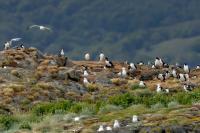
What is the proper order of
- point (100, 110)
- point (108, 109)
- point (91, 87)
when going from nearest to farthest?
point (100, 110), point (108, 109), point (91, 87)

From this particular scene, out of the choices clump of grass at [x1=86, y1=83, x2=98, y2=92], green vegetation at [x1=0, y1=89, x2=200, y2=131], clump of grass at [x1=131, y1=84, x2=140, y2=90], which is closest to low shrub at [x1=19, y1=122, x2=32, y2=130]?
green vegetation at [x1=0, y1=89, x2=200, y2=131]

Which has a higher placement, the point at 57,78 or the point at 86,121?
the point at 57,78

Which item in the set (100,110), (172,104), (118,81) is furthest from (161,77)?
(172,104)

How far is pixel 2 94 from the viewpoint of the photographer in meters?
58.8

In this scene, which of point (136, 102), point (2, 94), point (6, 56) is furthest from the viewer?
point (6, 56)

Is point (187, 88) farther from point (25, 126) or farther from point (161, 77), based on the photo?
point (25, 126)

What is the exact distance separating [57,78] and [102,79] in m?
7.80

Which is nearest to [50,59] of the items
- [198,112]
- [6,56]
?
[6,56]

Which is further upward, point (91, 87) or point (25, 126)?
point (91, 87)

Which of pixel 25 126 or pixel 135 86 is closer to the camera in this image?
pixel 25 126

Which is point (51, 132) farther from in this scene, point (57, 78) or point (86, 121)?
point (57, 78)

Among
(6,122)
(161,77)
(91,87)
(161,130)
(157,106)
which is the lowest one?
(161,130)

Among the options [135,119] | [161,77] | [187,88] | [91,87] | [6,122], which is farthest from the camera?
[161,77]

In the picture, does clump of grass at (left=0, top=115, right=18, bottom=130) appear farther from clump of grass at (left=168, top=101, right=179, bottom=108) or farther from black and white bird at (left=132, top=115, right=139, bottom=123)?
clump of grass at (left=168, top=101, right=179, bottom=108)
